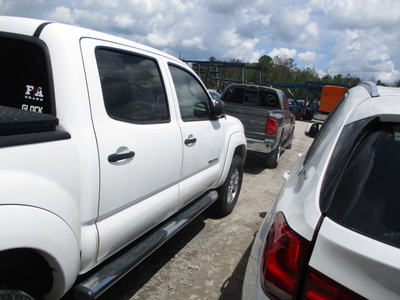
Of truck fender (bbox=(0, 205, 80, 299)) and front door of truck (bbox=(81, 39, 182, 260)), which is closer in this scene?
truck fender (bbox=(0, 205, 80, 299))

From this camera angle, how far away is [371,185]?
1237 millimetres

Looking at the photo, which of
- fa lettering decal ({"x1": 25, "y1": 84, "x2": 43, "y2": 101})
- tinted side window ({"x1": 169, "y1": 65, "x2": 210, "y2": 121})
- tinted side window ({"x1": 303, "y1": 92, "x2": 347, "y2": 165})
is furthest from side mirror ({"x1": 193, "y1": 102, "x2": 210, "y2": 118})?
fa lettering decal ({"x1": 25, "y1": 84, "x2": 43, "y2": 101})

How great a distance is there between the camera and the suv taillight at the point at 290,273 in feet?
3.71

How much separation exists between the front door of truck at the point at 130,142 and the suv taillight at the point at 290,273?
1.08 m

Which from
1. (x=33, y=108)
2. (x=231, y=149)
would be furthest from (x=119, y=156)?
(x=231, y=149)

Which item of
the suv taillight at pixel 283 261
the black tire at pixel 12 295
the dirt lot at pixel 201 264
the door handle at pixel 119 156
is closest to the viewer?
the suv taillight at pixel 283 261

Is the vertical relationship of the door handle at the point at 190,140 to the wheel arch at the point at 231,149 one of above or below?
above

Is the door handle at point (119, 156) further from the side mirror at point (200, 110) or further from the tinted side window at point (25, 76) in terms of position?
the side mirror at point (200, 110)

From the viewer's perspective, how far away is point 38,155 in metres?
1.48

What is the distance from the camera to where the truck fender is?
1.33 m

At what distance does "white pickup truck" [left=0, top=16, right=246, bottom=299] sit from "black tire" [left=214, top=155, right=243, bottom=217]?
1.42m

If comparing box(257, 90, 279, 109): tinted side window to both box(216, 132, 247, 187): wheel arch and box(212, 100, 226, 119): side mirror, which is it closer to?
box(216, 132, 247, 187): wheel arch

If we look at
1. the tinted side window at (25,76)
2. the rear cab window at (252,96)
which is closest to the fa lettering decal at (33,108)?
the tinted side window at (25,76)

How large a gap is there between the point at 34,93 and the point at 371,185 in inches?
74.2
